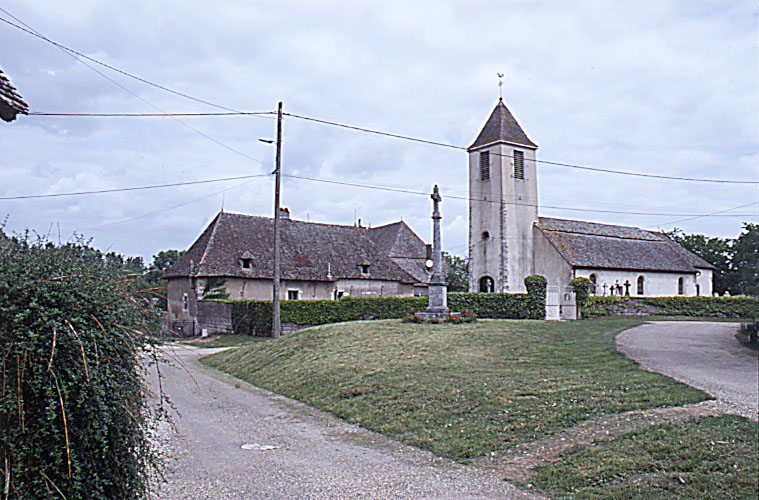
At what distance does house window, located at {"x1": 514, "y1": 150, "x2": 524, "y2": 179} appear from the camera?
134ft

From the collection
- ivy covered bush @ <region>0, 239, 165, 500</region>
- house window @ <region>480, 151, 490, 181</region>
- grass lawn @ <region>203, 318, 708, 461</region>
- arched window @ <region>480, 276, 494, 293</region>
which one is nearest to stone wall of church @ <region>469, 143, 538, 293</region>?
house window @ <region>480, 151, 490, 181</region>

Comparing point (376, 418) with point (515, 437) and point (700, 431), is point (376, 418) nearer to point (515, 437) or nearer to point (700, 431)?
point (515, 437)

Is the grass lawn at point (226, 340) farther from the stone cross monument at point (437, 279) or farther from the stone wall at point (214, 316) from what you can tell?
the stone cross monument at point (437, 279)

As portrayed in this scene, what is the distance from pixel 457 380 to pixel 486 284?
102ft

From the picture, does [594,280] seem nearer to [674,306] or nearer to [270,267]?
[674,306]

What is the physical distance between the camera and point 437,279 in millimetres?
23453

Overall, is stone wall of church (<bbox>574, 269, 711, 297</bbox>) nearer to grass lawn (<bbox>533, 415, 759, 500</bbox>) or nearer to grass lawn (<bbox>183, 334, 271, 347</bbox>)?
grass lawn (<bbox>183, 334, 271, 347</bbox>)

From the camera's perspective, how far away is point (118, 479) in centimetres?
394

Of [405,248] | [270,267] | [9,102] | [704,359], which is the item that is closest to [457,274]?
[405,248]

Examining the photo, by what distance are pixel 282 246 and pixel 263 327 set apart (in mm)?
9368

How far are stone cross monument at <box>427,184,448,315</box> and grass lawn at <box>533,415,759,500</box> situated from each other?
1554 cm

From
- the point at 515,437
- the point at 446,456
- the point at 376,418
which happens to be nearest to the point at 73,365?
the point at 446,456

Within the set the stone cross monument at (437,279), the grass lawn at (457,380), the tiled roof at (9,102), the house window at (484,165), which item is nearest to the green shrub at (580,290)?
the stone cross monument at (437,279)

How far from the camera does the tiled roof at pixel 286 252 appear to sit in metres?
32.3
